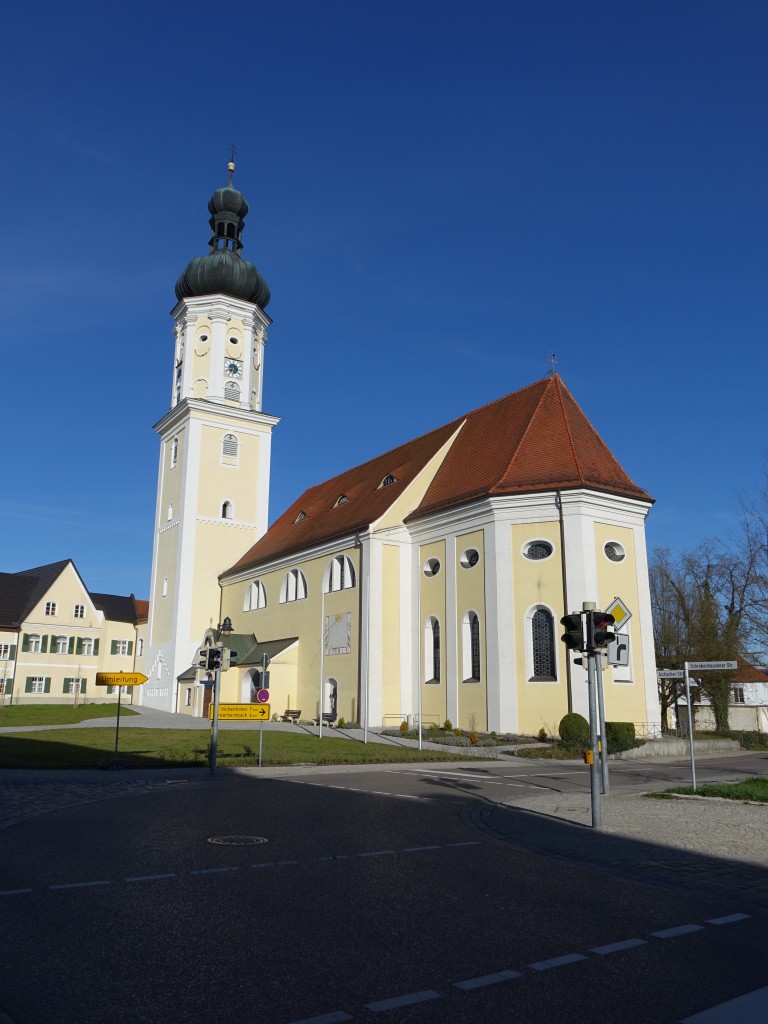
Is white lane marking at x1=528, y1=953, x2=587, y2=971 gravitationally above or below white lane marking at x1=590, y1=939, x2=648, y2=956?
above

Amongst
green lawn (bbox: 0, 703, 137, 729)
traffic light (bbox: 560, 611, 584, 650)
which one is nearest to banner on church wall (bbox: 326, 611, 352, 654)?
green lawn (bbox: 0, 703, 137, 729)

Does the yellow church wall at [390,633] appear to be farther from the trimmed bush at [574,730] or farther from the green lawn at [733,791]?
the green lawn at [733,791]

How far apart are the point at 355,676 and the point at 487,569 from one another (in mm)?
7772

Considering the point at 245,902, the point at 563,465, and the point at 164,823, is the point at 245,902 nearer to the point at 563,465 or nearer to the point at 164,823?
the point at 164,823

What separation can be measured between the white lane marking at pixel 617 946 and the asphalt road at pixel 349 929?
2 centimetres

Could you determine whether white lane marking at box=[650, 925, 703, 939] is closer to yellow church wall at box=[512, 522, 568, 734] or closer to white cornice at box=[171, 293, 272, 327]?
yellow church wall at box=[512, 522, 568, 734]

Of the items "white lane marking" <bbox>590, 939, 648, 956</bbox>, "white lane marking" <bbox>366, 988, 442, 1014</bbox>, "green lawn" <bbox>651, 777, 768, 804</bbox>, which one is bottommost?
"white lane marking" <bbox>590, 939, 648, 956</bbox>

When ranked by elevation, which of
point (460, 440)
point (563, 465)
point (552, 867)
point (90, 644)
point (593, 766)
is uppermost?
point (460, 440)

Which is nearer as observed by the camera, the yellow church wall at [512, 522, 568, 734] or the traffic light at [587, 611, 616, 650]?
the traffic light at [587, 611, 616, 650]

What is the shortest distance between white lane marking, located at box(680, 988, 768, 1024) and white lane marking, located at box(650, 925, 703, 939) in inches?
46.8

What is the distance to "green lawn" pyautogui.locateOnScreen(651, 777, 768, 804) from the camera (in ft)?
44.5

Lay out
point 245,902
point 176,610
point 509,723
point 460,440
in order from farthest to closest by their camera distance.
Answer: point 176,610
point 460,440
point 509,723
point 245,902

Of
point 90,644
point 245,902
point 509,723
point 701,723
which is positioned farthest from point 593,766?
point 90,644

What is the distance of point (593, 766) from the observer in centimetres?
1068
